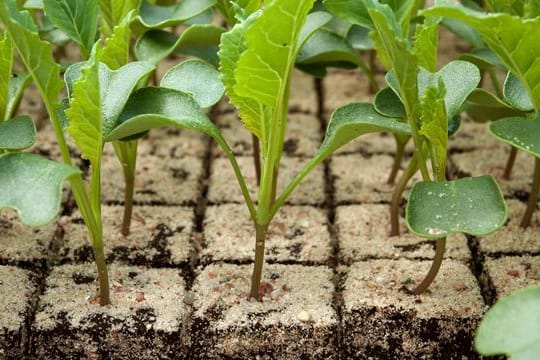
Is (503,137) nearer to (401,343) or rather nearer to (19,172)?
(401,343)

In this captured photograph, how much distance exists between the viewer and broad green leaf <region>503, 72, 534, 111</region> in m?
1.55

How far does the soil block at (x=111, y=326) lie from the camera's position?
5.09ft

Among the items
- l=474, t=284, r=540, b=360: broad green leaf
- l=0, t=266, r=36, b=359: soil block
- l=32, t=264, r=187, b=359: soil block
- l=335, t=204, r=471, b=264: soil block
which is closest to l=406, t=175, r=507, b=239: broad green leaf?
l=474, t=284, r=540, b=360: broad green leaf

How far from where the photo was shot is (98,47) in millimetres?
1376

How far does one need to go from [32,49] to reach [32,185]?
0.22 m

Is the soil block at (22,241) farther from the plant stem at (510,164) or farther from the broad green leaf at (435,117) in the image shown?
the plant stem at (510,164)

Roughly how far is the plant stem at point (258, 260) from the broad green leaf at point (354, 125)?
0.55 feet

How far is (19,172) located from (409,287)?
723mm

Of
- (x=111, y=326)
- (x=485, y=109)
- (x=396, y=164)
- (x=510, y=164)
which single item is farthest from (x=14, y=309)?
(x=510, y=164)

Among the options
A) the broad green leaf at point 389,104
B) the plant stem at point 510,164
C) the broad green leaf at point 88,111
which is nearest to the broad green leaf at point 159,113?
the broad green leaf at point 88,111

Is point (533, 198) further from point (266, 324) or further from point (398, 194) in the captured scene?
point (266, 324)

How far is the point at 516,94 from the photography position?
61.8 inches

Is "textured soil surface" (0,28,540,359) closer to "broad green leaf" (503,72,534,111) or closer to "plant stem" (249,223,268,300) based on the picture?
"plant stem" (249,223,268,300)

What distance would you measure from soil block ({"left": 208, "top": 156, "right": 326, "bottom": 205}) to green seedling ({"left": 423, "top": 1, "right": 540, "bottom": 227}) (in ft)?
2.05
